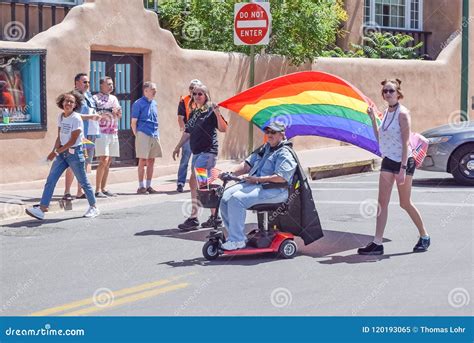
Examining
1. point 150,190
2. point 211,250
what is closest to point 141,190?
point 150,190

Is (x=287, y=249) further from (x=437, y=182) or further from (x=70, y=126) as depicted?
(x=437, y=182)

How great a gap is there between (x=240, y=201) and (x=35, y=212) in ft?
13.4

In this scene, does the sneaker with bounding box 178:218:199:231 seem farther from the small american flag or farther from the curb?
the curb

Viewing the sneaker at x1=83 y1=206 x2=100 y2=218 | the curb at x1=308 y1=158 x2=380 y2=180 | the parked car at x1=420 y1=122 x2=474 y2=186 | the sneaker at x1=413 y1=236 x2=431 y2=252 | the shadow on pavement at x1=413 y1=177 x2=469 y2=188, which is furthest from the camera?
the curb at x1=308 y1=158 x2=380 y2=180

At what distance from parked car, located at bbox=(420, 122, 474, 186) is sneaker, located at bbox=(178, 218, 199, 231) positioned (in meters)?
6.42

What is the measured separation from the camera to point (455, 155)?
1786cm

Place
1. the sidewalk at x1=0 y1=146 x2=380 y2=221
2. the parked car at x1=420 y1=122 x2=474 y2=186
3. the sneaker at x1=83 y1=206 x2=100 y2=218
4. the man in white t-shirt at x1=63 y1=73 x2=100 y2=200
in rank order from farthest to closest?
the parked car at x1=420 y1=122 x2=474 y2=186
the man in white t-shirt at x1=63 y1=73 x2=100 y2=200
the sidewalk at x1=0 y1=146 x2=380 y2=221
the sneaker at x1=83 y1=206 x2=100 y2=218

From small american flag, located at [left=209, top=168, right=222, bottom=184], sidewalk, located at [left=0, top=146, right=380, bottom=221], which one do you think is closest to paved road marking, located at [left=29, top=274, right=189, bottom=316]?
small american flag, located at [left=209, top=168, right=222, bottom=184]

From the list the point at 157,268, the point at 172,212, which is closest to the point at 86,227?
the point at 172,212

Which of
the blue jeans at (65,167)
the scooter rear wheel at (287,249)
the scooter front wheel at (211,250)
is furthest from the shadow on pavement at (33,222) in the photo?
the scooter rear wheel at (287,249)

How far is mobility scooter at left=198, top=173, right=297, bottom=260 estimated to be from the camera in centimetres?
1079

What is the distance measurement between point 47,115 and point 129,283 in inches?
325

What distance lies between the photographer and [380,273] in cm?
1012

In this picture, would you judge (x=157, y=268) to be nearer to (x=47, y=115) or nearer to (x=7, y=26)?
(x=47, y=115)
